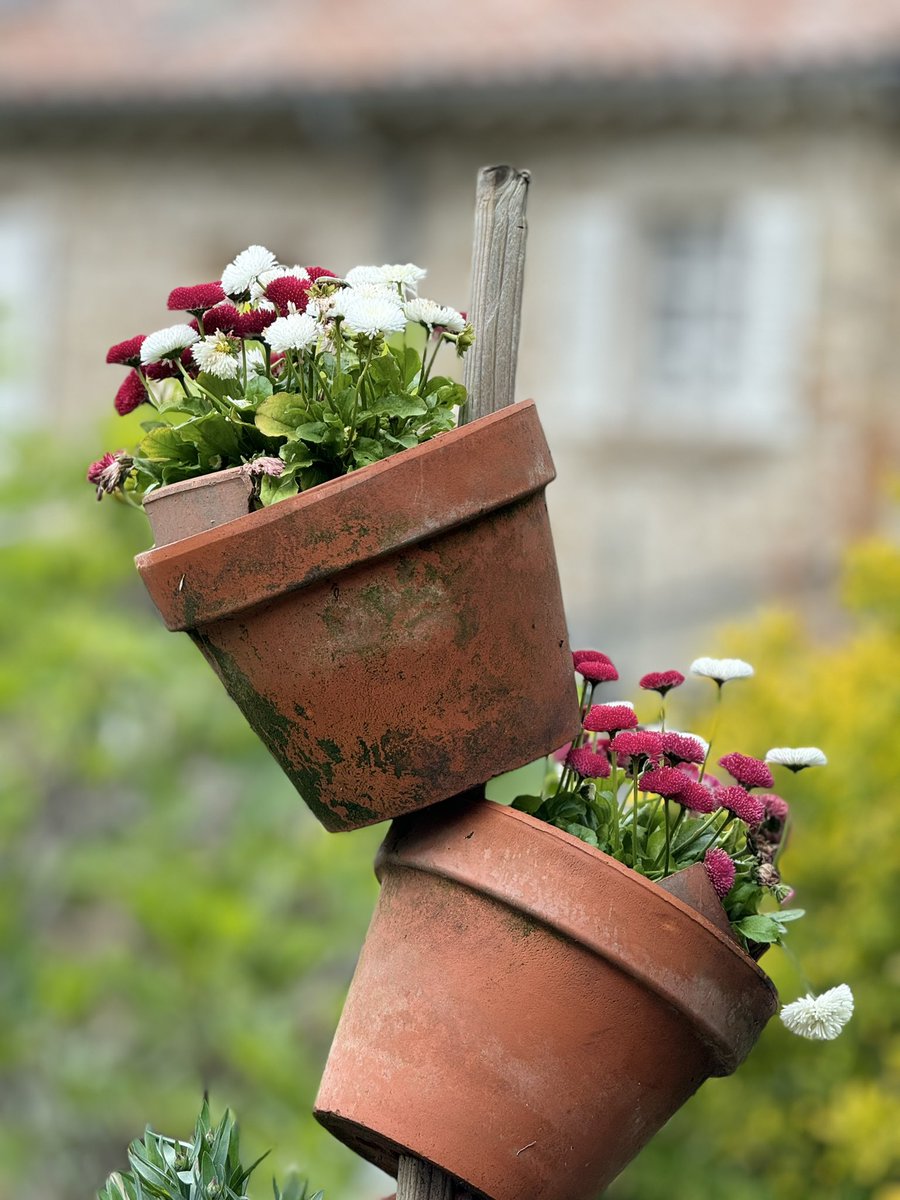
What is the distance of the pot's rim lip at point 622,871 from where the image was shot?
56.7 inches

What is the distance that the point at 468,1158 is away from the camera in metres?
1.43

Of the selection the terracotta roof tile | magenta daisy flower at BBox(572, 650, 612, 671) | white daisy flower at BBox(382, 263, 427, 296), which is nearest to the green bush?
magenta daisy flower at BBox(572, 650, 612, 671)

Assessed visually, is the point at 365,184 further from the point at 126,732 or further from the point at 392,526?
the point at 392,526

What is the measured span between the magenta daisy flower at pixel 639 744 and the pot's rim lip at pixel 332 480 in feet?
1.06

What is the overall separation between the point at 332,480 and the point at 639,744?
0.38 meters

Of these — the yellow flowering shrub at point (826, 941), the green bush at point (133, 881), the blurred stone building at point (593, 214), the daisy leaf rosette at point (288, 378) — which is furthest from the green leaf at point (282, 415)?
the blurred stone building at point (593, 214)

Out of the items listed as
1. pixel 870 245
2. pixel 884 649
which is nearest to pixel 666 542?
pixel 870 245

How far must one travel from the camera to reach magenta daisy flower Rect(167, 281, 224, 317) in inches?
59.2

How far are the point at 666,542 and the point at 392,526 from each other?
20.7 ft

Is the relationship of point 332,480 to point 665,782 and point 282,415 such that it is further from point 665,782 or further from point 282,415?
point 665,782

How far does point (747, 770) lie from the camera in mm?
1554

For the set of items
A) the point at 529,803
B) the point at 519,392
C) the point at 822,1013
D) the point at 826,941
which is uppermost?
the point at 529,803

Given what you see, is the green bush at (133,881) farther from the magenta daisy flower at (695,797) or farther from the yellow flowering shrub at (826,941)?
the magenta daisy flower at (695,797)

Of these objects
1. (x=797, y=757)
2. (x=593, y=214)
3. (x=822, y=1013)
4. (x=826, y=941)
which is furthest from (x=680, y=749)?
(x=593, y=214)
